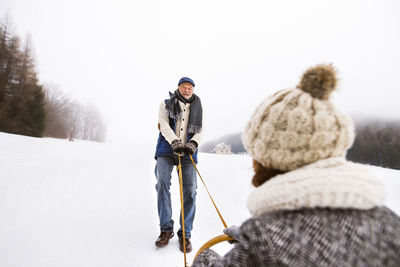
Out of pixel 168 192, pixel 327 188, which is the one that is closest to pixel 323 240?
pixel 327 188

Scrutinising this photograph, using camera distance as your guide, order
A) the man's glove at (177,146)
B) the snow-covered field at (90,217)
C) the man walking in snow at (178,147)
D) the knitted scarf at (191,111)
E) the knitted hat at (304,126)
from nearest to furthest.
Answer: the knitted hat at (304,126)
the snow-covered field at (90,217)
the man's glove at (177,146)
the man walking in snow at (178,147)
the knitted scarf at (191,111)

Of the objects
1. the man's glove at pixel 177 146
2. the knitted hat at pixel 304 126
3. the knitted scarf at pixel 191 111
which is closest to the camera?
the knitted hat at pixel 304 126

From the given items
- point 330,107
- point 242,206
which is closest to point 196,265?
point 330,107

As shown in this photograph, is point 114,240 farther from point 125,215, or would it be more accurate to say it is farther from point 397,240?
point 397,240

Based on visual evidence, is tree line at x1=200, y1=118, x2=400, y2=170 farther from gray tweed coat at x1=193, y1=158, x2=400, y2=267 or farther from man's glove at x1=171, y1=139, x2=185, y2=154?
gray tweed coat at x1=193, y1=158, x2=400, y2=267

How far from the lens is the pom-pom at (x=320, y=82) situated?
0.78 m

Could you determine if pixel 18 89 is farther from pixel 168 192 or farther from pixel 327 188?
pixel 327 188

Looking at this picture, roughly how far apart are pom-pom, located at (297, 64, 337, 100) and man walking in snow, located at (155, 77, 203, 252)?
1.56 m

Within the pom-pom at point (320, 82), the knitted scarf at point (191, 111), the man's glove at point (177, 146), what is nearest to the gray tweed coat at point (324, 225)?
the pom-pom at point (320, 82)

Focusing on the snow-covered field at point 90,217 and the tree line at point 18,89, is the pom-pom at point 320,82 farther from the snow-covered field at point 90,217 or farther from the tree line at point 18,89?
the tree line at point 18,89

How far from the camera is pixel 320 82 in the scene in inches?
30.9

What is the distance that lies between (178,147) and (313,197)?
1.63m

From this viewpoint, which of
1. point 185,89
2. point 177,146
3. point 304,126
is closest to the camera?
point 304,126

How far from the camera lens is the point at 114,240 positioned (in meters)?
2.27
